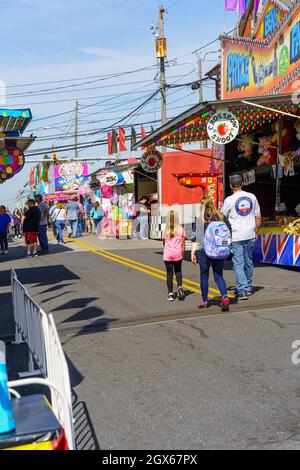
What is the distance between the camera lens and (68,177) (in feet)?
184

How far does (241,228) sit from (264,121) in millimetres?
6999

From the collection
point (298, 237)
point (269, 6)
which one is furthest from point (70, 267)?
point (269, 6)

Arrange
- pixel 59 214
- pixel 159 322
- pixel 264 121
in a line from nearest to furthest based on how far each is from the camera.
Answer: pixel 159 322 → pixel 264 121 → pixel 59 214

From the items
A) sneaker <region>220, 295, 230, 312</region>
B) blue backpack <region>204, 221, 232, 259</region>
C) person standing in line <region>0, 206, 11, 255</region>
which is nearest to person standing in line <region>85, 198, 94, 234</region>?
person standing in line <region>0, 206, 11, 255</region>

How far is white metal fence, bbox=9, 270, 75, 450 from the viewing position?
2.92 m

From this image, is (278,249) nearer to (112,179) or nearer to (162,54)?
(112,179)

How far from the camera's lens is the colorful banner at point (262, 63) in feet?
47.2

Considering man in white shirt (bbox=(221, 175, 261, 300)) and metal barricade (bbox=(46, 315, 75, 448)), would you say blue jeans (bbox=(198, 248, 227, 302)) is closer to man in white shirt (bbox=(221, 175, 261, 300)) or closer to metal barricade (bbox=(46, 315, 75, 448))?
man in white shirt (bbox=(221, 175, 261, 300))

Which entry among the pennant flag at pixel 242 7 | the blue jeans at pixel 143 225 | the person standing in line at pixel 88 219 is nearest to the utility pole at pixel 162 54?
the person standing in line at pixel 88 219

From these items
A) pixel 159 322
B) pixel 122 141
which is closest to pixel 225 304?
pixel 159 322

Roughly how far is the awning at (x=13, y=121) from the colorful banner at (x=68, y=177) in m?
42.5

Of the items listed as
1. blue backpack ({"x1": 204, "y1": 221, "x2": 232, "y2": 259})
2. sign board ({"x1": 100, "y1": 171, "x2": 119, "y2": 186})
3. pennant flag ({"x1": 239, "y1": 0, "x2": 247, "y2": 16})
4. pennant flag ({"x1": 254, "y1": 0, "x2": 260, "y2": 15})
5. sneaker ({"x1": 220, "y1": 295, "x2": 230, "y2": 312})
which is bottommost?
sneaker ({"x1": 220, "y1": 295, "x2": 230, "y2": 312})

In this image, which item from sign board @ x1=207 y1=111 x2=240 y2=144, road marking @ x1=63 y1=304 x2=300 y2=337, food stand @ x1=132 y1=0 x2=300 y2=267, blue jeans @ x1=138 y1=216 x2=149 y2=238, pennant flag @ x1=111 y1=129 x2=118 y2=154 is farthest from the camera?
pennant flag @ x1=111 y1=129 x2=118 y2=154
